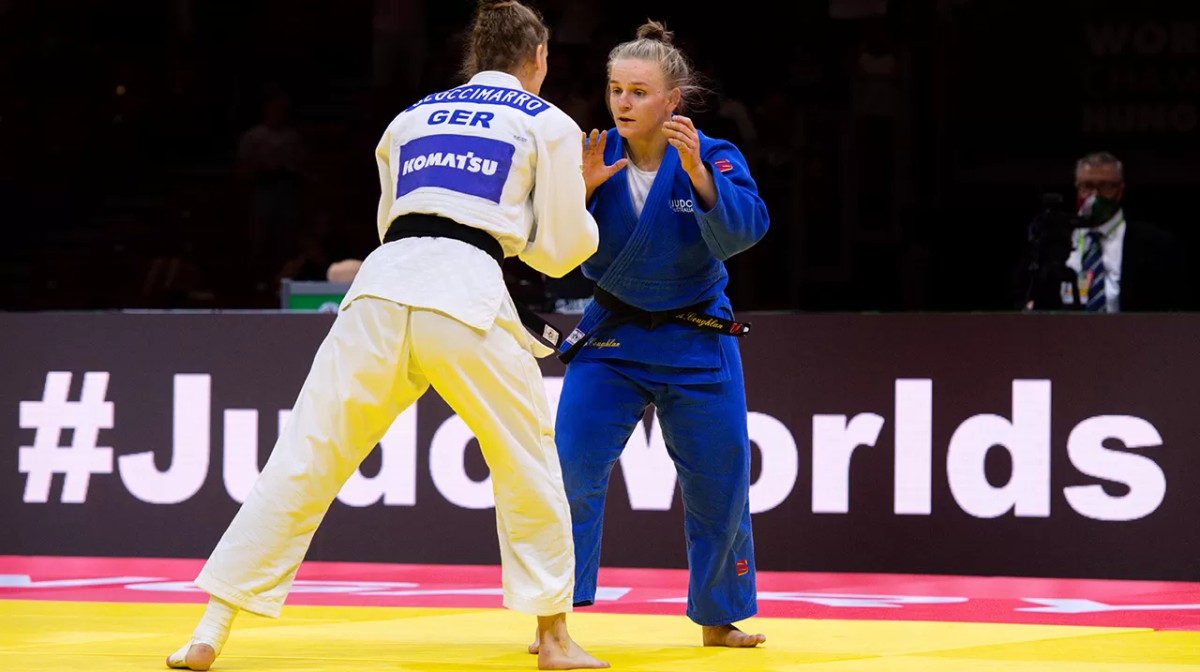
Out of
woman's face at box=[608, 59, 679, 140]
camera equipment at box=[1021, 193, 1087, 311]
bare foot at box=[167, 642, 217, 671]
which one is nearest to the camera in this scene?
bare foot at box=[167, 642, 217, 671]

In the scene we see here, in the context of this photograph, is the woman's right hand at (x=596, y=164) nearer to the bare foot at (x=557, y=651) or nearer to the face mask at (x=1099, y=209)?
the bare foot at (x=557, y=651)

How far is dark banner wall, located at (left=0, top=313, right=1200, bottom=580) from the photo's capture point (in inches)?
253

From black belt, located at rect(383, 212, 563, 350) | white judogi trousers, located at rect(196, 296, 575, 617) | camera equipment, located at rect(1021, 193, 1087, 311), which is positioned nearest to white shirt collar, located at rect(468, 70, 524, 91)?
black belt, located at rect(383, 212, 563, 350)

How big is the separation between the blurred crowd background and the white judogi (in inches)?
158

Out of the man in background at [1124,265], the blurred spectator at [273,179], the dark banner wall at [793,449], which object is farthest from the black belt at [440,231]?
the blurred spectator at [273,179]

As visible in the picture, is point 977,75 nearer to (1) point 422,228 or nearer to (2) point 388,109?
(2) point 388,109

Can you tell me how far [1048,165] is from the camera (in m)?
9.00

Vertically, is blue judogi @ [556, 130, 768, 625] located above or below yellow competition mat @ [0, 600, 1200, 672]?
above

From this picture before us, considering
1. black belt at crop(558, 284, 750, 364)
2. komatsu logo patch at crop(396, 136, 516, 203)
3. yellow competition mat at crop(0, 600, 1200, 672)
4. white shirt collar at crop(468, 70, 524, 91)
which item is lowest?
yellow competition mat at crop(0, 600, 1200, 672)

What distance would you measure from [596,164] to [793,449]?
241 cm

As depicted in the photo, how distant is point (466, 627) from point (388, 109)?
5.27 metres

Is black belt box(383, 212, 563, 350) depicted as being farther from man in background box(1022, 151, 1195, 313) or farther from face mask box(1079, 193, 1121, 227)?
face mask box(1079, 193, 1121, 227)

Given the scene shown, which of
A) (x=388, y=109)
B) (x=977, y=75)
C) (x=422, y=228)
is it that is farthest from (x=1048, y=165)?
(x=422, y=228)

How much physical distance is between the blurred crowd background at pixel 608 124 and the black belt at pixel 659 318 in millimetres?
3378
